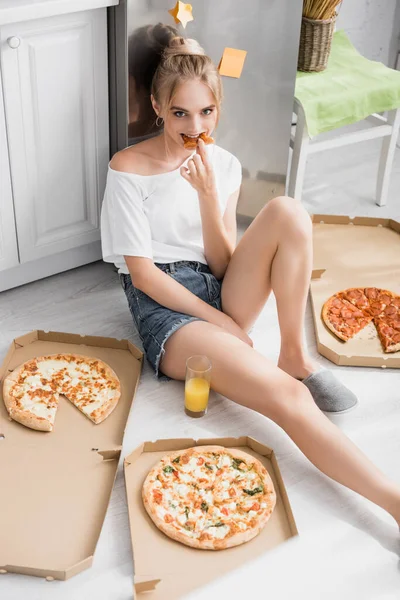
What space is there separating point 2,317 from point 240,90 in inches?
43.5

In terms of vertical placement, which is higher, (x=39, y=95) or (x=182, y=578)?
(x=39, y=95)

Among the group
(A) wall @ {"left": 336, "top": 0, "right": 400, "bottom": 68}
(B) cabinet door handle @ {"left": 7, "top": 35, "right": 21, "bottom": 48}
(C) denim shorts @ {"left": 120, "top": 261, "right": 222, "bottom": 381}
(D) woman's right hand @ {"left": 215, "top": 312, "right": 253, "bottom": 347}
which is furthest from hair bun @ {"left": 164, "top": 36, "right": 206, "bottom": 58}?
(A) wall @ {"left": 336, "top": 0, "right": 400, "bottom": 68}

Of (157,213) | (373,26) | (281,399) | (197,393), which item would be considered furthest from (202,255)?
(373,26)

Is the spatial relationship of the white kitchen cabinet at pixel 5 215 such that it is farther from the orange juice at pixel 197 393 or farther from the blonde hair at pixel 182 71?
the orange juice at pixel 197 393

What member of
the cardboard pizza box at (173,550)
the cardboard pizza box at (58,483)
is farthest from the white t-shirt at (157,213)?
the cardboard pizza box at (173,550)

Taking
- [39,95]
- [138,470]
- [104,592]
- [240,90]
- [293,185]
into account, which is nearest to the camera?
[104,592]

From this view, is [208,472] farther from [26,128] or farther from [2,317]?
[26,128]

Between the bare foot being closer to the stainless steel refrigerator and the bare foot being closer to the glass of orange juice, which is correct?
the glass of orange juice

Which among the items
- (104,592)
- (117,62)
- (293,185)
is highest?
(117,62)

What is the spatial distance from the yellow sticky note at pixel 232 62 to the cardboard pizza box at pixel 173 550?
1.17 metres

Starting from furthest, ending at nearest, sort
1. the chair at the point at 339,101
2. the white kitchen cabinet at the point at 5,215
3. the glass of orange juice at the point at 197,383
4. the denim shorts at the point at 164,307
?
the chair at the point at 339,101 < the white kitchen cabinet at the point at 5,215 < the denim shorts at the point at 164,307 < the glass of orange juice at the point at 197,383

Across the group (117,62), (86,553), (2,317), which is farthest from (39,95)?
(86,553)

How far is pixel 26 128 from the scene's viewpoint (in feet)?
7.27

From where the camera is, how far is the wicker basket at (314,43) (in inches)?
107
